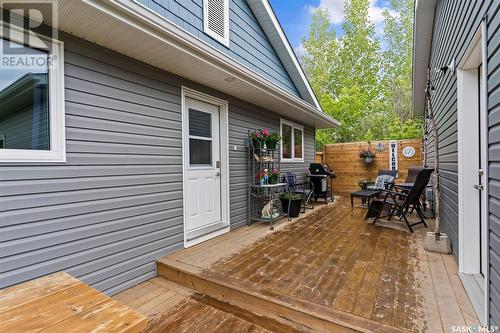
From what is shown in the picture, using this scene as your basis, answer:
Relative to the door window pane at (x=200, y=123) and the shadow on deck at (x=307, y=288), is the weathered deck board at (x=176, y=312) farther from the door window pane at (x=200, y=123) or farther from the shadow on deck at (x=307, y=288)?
the door window pane at (x=200, y=123)

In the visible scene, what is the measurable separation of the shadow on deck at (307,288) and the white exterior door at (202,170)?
381 millimetres

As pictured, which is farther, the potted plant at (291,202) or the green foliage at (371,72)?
the green foliage at (371,72)

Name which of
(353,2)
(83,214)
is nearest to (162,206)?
(83,214)

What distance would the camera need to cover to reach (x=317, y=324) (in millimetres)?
1825

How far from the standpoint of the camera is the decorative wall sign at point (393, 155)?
25.6ft

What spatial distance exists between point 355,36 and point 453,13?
1374 cm

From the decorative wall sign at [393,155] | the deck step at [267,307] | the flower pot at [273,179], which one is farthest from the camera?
the decorative wall sign at [393,155]

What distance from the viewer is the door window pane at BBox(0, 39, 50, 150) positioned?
1.89 meters

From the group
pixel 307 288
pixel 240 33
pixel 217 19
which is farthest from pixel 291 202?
pixel 217 19

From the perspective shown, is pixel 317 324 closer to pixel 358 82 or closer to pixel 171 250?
pixel 171 250

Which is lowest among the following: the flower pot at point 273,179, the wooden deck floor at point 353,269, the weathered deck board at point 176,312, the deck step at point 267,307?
the weathered deck board at point 176,312

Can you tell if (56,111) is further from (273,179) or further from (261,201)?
(261,201)

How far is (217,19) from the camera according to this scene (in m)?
4.07

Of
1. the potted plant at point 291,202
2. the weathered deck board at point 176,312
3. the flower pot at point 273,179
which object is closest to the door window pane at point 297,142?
the potted plant at point 291,202
